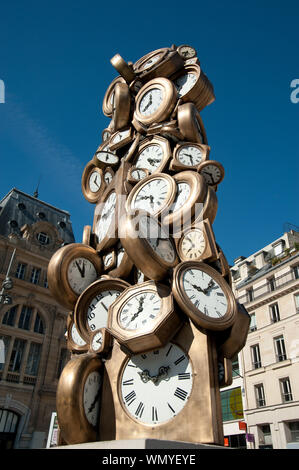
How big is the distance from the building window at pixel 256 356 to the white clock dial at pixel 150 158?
23251 mm

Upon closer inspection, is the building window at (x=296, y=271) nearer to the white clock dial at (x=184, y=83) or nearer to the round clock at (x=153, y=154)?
the white clock dial at (x=184, y=83)

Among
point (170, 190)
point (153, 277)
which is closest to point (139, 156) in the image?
point (170, 190)

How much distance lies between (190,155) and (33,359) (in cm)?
2428

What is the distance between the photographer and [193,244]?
5957mm

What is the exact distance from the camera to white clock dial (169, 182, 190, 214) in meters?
6.61

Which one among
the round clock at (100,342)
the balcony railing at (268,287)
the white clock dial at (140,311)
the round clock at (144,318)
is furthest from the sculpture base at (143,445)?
the balcony railing at (268,287)

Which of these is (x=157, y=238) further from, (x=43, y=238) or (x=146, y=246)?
(x=43, y=238)

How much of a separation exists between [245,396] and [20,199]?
86.4ft

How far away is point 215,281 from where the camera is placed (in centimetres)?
548

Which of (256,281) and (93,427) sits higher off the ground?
(256,281)

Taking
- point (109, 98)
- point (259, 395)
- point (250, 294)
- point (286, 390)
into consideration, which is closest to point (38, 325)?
point (259, 395)

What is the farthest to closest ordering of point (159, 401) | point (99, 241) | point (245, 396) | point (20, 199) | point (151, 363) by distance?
point (20, 199) → point (245, 396) → point (99, 241) → point (151, 363) → point (159, 401)

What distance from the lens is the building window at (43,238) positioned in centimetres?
3216
